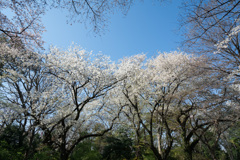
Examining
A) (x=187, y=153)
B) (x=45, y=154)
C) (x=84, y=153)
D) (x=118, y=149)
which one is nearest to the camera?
(x=45, y=154)

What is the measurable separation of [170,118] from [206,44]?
661 cm

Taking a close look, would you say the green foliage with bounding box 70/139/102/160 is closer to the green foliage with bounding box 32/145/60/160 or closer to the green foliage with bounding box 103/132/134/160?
the green foliage with bounding box 32/145/60/160

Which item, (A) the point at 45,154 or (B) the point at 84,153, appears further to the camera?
(B) the point at 84,153

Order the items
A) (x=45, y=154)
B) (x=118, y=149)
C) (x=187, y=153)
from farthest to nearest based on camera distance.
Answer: (x=118, y=149)
(x=187, y=153)
(x=45, y=154)

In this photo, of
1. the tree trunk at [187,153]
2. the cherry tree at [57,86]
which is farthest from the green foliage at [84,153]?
the tree trunk at [187,153]

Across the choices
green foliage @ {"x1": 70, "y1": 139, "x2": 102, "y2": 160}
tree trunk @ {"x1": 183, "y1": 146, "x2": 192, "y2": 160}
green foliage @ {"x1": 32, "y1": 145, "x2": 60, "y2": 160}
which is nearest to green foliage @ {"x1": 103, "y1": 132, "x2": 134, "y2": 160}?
green foliage @ {"x1": 70, "y1": 139, "x2": 102, "y2": 160}

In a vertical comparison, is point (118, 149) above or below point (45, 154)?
above

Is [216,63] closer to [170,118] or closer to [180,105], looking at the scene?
[180,105]

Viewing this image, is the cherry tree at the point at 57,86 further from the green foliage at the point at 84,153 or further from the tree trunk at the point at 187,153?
the tree trunk at the point at 187,153

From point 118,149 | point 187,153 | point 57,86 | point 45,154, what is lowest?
point 45,154

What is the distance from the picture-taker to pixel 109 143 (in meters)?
13.8

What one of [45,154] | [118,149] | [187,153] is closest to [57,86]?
[45,154]

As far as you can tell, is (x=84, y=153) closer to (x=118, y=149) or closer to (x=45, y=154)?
(x=45, y=154)

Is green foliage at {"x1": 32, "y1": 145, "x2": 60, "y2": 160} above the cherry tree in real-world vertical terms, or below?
below
